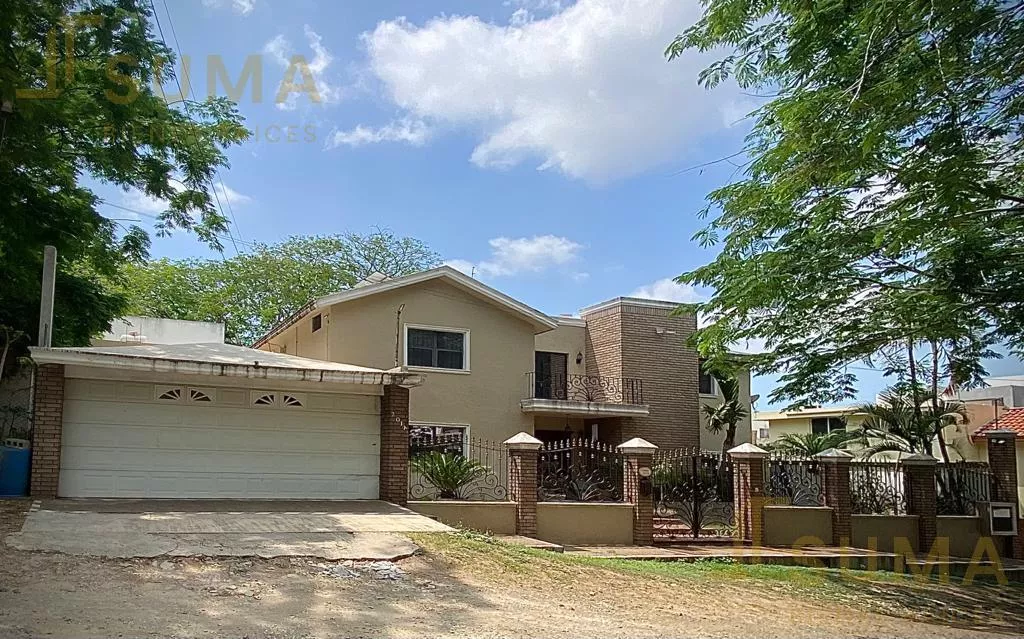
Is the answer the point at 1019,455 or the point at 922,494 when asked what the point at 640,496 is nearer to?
the point at 922,494

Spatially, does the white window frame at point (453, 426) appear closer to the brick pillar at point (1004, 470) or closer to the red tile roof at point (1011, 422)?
the brick pillar at point (1004, 470)

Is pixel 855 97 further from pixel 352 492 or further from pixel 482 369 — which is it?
pixel 482 369

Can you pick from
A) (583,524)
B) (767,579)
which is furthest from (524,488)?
(767,579)

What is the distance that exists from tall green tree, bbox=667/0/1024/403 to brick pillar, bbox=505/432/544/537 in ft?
11.1

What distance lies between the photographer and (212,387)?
14.2 meters

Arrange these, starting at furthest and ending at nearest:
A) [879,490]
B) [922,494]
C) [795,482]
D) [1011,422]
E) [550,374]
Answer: [550,374]
[1011,422]
[879,490]
[922,494]
[795,482]

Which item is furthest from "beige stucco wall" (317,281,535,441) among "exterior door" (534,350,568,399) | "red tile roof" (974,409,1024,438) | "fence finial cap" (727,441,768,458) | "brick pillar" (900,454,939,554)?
"red tile roof" (974,409,1024,438)

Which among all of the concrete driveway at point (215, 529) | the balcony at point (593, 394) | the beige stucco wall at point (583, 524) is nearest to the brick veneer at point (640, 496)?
the beige stucco wall at point (583, 524)

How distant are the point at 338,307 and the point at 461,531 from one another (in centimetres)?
1029

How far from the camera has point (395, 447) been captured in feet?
49.4

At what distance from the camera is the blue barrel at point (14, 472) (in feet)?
41.7

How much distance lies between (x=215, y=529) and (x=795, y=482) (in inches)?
450

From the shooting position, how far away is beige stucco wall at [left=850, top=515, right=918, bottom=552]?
17.5 metres

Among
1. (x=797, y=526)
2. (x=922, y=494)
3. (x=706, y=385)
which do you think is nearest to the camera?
(x=797, y=526)
